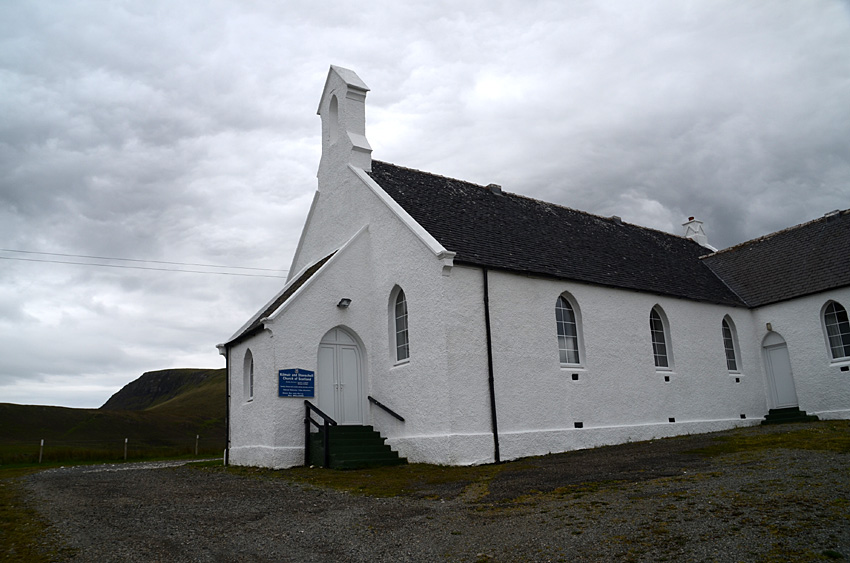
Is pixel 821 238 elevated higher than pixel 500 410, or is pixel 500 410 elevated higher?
pixel 821 238

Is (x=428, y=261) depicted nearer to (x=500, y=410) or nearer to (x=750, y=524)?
(x=500, y=410)

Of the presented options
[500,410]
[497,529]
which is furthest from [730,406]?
[497,529]

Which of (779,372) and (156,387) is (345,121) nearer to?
(779,372)

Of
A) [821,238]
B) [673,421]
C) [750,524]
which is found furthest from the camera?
[821,238]

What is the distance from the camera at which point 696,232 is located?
29.1m

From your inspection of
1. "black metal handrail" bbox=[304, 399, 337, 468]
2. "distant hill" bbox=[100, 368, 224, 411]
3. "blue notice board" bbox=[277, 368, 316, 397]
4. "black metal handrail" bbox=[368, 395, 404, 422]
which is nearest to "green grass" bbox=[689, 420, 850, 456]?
"black metal handrail" bbox=[368, 395, 404, 422]

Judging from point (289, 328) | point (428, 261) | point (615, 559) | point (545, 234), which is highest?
point (545, 234)

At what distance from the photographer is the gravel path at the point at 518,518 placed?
5.88 m

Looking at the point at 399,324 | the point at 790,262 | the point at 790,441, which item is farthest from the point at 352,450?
the point at 790,262

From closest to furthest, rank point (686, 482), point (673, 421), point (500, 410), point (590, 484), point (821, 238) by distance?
point (686, 482) → point (590, 484) → point (500, 410) → point (673, 421) → point (821, 238)

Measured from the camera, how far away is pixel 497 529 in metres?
6.89

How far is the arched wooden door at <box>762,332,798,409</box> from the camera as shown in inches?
846

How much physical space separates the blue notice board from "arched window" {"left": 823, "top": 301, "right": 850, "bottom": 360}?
17147mm

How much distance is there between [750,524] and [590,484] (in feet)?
11.3
